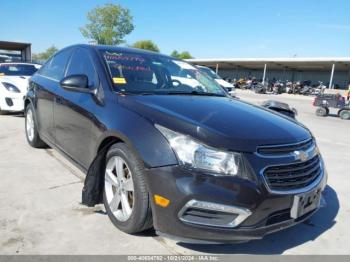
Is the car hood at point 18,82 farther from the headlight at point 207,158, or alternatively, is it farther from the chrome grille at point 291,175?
the chrome grille at point 291,175

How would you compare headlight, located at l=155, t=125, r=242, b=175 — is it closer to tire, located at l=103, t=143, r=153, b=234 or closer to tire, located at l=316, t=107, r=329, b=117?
tire, located at l=103, t=143, r=153, b=234

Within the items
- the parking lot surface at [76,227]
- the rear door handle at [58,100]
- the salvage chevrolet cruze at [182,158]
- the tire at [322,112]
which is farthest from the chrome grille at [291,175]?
the tire at [322,112]

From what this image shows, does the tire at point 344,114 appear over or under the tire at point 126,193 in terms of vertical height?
under

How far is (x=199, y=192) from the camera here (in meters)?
2.46

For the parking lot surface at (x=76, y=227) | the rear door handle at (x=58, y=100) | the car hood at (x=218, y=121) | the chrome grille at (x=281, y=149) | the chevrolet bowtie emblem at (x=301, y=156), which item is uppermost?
the car hood at (x=218, y=121)

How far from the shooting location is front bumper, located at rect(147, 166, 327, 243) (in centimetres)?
247

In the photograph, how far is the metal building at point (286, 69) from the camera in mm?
43509

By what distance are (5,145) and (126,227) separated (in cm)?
380

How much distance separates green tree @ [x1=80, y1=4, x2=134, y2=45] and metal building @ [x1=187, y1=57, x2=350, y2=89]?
12.2 meters

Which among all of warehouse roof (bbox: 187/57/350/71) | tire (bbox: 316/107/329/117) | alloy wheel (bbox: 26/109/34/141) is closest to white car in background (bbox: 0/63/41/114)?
alloy wheel (bbox: 26/109/34/141)

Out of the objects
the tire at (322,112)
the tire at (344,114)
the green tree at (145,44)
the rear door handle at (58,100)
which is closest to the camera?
the rear door handle at (58,100)

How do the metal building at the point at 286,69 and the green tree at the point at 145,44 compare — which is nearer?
the metal building at the point at 286,69

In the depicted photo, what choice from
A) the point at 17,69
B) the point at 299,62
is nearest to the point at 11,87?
the point at 17,69

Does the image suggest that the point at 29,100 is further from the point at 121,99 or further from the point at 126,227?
the point at 126,227
